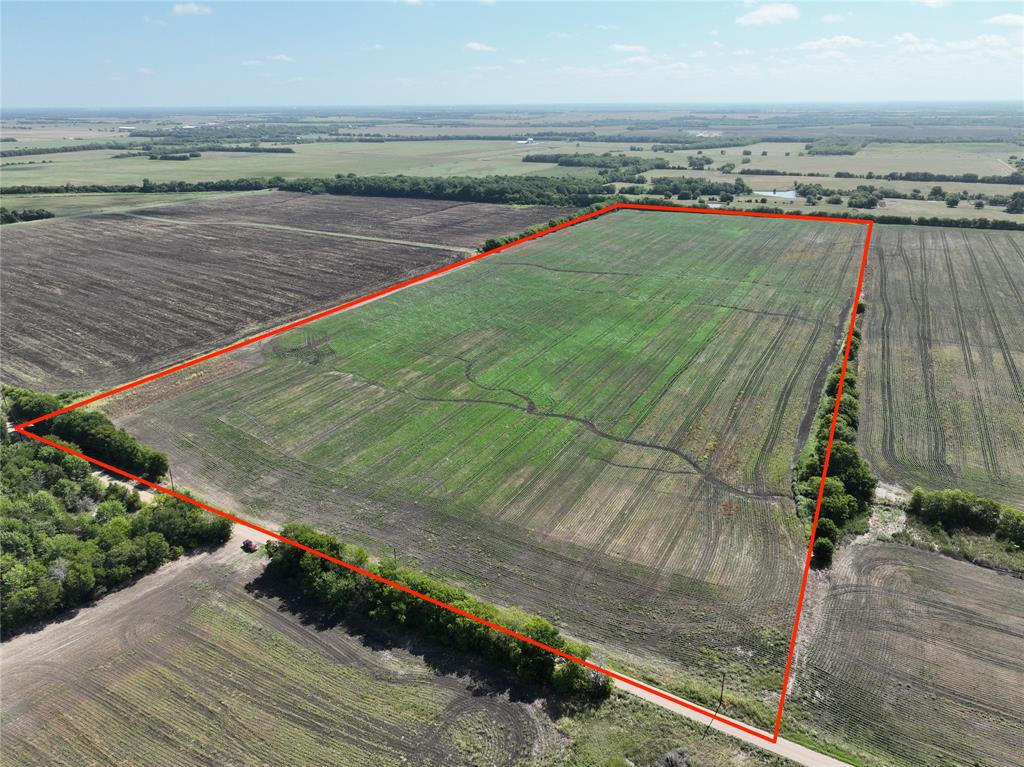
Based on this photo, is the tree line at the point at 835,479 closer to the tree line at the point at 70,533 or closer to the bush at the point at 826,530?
the bush at the point at 826,530

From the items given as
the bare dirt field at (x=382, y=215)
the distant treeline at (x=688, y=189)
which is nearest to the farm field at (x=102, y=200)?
the bare dirt field at (x=382, y=215)

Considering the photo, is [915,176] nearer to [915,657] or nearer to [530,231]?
[530,231]

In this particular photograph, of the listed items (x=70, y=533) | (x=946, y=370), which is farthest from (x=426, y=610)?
(x=946, y=370)

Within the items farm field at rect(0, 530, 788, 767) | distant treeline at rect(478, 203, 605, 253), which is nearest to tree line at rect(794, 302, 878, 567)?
farm field at rect(0, 530, 788, 767)

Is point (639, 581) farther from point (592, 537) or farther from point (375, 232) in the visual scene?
point (375, 232)

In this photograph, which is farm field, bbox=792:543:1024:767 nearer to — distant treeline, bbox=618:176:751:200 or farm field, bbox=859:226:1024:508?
farm field, bbox=859:226:1024:508
